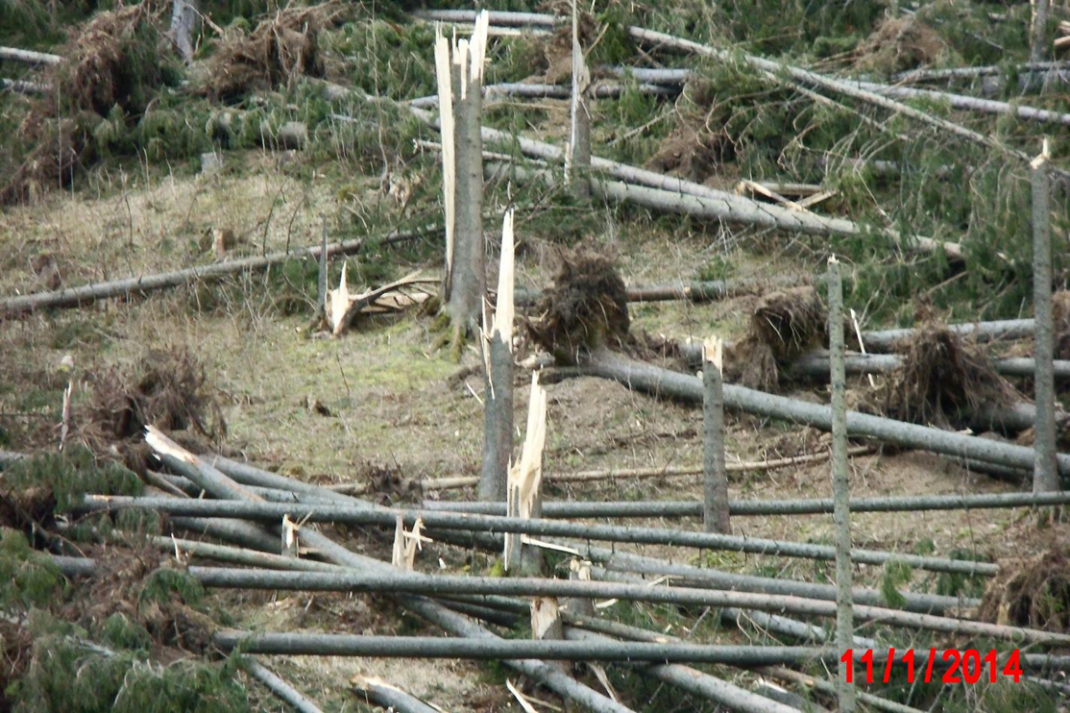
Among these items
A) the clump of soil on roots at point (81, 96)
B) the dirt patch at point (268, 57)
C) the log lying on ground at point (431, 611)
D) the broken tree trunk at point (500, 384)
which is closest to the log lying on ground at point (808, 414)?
the broken tree trunk at point (500, 384)

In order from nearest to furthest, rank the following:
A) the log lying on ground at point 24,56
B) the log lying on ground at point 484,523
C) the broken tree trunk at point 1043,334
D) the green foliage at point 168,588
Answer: the green foliage at point 168,588
the log lying on ground at point 484,523
the broken tree trunk at point 1043,334
the log lying on ground at point 24,56

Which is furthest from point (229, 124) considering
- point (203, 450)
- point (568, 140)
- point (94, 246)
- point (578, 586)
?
point (578, 586)

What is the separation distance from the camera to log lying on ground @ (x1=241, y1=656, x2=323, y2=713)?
18.7 ft

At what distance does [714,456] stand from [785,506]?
43cm

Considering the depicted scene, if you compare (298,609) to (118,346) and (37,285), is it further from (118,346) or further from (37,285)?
(37,285)

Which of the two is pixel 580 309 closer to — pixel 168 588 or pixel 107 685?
pixel 168 588

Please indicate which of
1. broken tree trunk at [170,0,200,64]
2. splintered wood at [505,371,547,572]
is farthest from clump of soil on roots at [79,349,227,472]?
broken tree trunk at [170,0,200,64]

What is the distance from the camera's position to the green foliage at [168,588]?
582cm

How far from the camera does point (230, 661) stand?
5574 millimetres

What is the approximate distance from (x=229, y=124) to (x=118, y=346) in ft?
10.6

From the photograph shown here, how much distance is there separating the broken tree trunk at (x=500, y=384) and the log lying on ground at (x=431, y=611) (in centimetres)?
91

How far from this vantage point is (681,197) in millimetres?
11211

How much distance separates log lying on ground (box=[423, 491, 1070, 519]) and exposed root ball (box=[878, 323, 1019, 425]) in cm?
120
